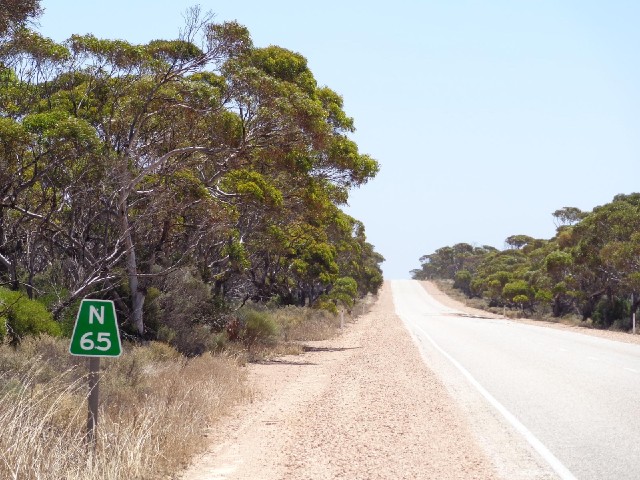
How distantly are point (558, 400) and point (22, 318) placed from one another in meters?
9.58

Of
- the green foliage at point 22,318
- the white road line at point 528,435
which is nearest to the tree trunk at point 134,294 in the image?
the green foliage at point 22,318

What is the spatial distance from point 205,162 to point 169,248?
280 cm

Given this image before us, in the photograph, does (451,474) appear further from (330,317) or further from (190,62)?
(330,317)

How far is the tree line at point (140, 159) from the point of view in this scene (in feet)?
51.5

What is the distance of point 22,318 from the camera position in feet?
47.3

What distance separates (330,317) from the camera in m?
40.8

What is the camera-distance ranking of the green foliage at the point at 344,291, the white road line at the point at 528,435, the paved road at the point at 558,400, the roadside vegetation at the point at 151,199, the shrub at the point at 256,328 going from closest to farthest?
the white road line at the point at 528,435 → the paved road at the point at 558,400 → the roadside vegetation at the point at 151,199 → the shrub at the point at 256,328 → the green foliage at the point at 344,291

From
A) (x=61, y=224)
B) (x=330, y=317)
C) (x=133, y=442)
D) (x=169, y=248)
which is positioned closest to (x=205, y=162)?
(x=169, y=248)

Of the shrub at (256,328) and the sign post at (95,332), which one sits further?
the shrub at (256,328)

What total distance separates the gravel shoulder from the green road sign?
68.2 inches

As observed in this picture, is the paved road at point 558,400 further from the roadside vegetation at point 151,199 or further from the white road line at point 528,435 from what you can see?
the roadside vegetation at point 151,199

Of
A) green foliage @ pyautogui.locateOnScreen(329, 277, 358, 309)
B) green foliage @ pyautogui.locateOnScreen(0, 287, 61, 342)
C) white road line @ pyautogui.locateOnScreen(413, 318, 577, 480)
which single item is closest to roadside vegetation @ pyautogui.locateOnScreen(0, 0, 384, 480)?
green foliage @ pyautogui.locateOnScreen(0, 287, 61, 342)

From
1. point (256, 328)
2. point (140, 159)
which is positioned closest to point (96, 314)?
point (140, 159)

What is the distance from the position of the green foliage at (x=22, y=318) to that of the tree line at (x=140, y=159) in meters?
0.10
